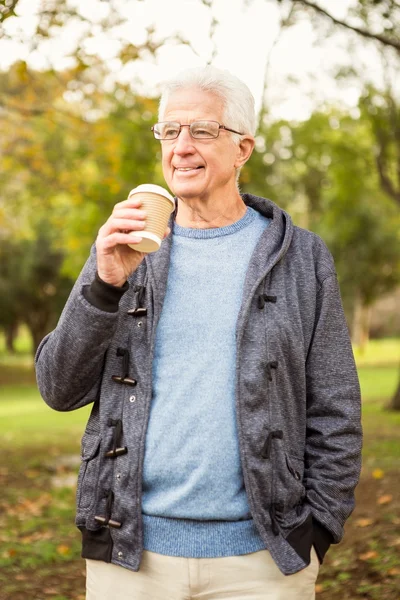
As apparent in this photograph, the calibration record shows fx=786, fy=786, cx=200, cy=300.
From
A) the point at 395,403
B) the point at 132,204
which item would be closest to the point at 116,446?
the point at 132,204

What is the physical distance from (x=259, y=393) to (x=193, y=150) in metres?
0.84

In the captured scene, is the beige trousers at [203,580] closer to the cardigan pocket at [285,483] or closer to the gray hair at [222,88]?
the cardigan pocket at [285,483]

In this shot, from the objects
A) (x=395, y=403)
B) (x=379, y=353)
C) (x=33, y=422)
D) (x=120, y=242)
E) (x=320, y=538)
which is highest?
(x=120, y=242)

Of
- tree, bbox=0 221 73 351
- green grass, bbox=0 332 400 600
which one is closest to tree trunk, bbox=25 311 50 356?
tree, bbox=0 221 73 351

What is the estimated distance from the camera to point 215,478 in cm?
237

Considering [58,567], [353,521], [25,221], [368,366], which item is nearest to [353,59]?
[353,521]

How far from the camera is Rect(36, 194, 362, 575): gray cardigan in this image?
2.39m

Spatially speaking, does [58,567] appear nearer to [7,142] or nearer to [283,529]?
[283,529]

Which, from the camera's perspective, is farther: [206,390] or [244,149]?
[244,149]

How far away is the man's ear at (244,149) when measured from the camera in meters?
2.81

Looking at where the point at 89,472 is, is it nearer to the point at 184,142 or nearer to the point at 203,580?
the point at 203,580

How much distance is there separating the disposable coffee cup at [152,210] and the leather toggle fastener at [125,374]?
0.38 meters

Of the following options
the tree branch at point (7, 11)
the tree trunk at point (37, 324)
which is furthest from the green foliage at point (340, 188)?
the tree trunk at point (37, 324)

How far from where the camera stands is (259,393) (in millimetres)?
2439
